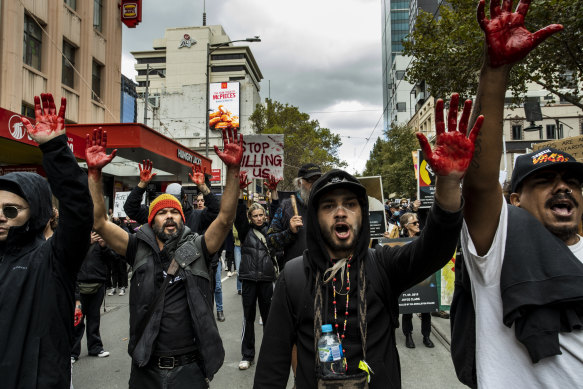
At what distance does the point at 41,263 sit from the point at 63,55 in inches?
583

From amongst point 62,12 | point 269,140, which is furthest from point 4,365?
point 62,12

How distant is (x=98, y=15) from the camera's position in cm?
1848

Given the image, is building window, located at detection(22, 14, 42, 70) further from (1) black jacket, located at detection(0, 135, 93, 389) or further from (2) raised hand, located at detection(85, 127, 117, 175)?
(1) black jacket, located at detection(0, 135, 93, 389)

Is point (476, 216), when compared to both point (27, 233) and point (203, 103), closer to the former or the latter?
point (27, 233)

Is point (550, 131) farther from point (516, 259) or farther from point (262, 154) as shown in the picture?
point (516, 259)

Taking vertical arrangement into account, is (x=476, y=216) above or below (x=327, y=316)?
above

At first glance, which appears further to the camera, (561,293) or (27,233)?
(27,233)

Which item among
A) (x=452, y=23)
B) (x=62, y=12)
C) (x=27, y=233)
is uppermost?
(x=62, y=12)

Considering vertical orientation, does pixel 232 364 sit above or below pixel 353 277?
below

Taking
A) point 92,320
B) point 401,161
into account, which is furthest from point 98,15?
point 401,161

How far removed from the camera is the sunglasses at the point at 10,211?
219 cm

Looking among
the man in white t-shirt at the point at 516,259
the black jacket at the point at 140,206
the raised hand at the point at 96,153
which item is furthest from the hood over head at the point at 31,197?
the man in white t-shirt at the point at 516,259

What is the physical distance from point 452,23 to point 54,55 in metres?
14.1

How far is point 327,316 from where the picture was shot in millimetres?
1853
